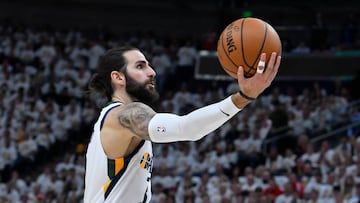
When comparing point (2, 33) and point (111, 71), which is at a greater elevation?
point (2, 33)

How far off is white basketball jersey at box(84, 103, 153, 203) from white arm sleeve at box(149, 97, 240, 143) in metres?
0.34

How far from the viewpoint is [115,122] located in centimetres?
385

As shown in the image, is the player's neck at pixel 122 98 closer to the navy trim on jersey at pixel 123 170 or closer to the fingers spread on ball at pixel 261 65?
the navy trim on jersey at pixel 123 170

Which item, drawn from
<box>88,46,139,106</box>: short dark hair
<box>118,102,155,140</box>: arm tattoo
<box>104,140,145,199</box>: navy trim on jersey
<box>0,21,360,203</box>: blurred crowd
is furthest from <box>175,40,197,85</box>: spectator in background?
<box>118,102,155,140</box>: arm tattoo

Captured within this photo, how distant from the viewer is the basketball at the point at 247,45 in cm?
377

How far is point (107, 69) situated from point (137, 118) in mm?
544

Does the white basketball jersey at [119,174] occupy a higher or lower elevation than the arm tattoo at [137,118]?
lower

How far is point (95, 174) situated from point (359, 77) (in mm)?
13117

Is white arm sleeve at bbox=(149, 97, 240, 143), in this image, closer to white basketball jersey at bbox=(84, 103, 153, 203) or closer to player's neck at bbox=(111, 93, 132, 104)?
white basketball jersey at bbox=(84, 103, 153, 203)

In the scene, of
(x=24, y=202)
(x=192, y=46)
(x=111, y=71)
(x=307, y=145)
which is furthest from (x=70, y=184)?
(x=111, y=71)

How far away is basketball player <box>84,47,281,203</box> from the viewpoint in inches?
138

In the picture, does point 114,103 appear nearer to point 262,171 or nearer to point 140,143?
point 140,143

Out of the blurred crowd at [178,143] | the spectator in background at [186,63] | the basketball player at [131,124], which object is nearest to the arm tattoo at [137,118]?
the basketball player at [131,124]

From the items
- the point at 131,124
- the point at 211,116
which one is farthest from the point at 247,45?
the point at 131,124
